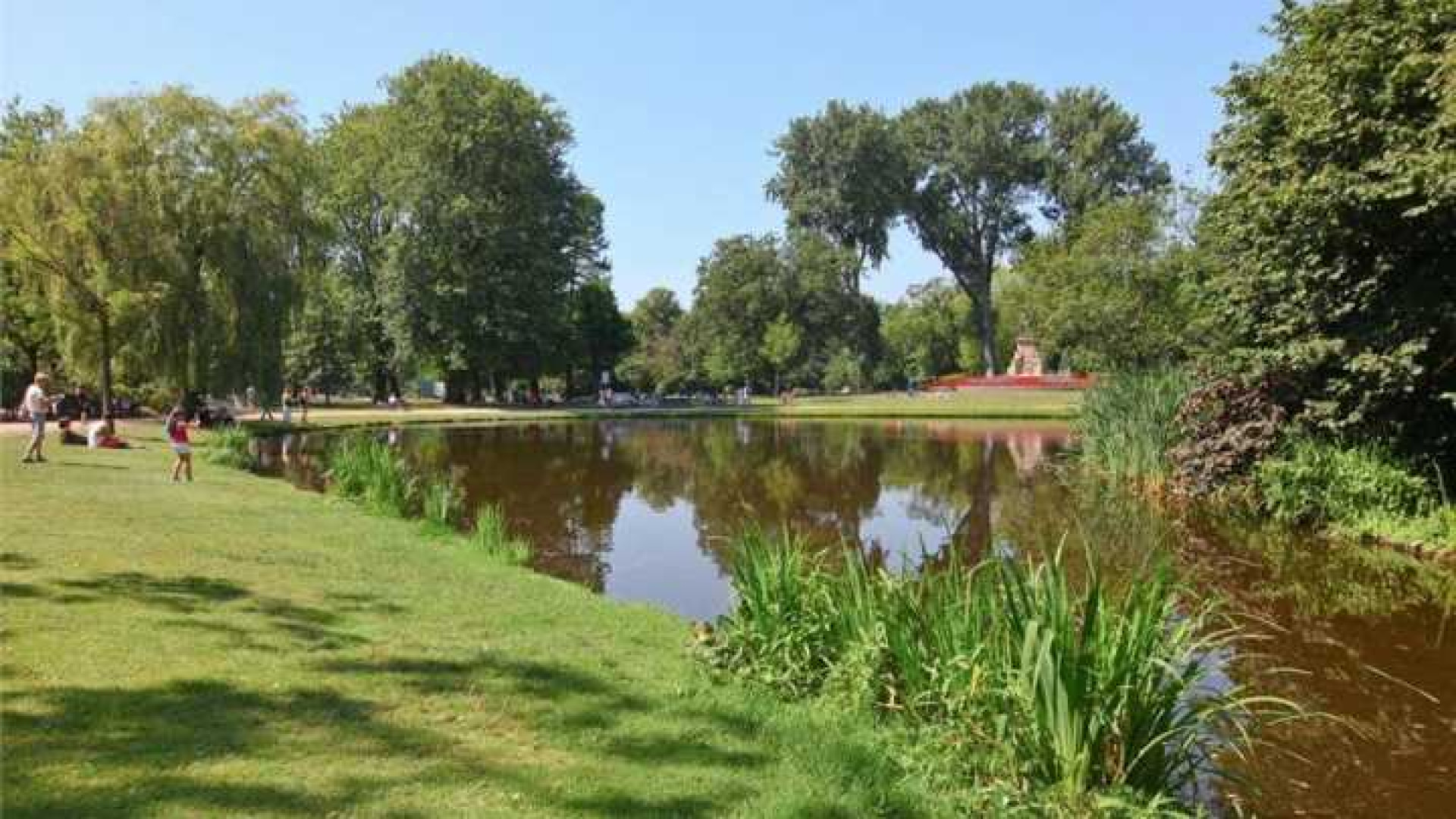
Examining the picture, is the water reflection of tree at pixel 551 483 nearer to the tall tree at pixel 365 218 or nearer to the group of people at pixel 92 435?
the group of people at pixel 92 435

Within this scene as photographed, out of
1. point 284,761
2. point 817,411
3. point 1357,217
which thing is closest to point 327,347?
point 817,411

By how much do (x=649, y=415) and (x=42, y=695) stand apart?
45680 mm

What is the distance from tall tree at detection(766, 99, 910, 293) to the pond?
44368 mm

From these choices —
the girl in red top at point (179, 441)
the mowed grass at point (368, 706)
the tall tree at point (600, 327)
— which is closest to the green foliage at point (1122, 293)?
the girl in red top at point (179, 441)

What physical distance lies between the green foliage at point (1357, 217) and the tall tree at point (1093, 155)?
5353 cm

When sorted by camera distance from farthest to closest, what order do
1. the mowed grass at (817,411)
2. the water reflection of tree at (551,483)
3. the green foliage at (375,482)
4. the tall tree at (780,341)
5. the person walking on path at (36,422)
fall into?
1. the tall tree at (780,341)
2. the mowed grass at (817,411)
3. the person walking on path at (36,422)
4. the green foliage at (375,482)
5. the water reflection of tree at (551,483)

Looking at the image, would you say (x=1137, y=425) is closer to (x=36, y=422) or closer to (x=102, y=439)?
(x=36, y=422)

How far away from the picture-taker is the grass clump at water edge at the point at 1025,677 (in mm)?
4262

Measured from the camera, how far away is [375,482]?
1410 centimetres

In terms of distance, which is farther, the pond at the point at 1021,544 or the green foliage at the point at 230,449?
the green foliage at the point at 230,449

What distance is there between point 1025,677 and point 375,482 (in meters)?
11.9

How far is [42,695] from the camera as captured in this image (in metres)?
4.68

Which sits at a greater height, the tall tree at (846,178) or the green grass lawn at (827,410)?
the tall tree at (846,178)

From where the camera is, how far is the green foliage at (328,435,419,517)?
13.9 meters
